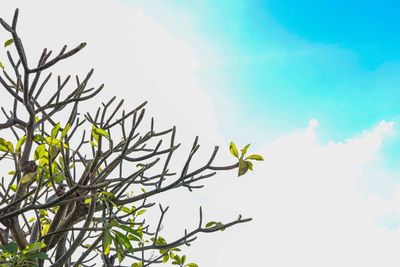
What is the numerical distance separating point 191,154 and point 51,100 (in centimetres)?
75

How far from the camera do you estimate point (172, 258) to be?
2432 millimetres

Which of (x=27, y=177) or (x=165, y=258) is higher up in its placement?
(x=165, y=258)

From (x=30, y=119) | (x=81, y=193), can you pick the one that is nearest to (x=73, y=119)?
(x=30, y=119)

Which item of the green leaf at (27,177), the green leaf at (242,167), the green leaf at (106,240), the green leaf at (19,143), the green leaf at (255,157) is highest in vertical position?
the green leaf at (255,157)

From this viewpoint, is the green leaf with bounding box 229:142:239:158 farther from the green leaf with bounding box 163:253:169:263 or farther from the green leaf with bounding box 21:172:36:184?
the green leaf with bounding box 163:253:169:263

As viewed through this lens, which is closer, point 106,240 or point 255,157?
point 106,240

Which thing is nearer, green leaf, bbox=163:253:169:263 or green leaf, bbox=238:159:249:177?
green leaf, bbox=238:159:249:177

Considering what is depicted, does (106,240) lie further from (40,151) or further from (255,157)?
(255,157)

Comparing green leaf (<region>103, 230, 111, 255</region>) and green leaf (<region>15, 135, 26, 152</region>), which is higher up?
green leaf (<region>15, 135, 26, 152</region>)

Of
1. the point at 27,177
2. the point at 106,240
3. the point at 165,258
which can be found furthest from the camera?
the point at 165,258

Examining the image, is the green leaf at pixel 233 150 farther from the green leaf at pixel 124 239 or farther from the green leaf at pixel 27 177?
the green leaf at pixel 27 177

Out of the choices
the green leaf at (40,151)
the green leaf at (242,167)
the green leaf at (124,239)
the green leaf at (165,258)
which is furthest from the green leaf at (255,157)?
the green leaf at (165,258)

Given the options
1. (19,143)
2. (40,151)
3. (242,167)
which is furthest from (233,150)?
(19,143)

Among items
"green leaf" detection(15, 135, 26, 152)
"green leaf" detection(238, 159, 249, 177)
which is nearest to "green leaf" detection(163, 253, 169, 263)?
"green leaf" detection(238, 159, 249, 177)
